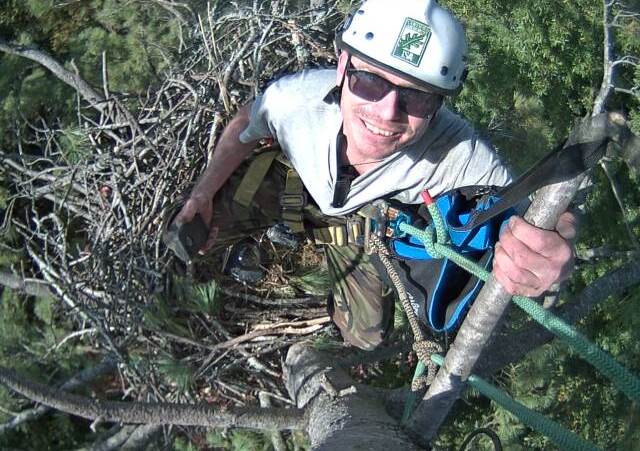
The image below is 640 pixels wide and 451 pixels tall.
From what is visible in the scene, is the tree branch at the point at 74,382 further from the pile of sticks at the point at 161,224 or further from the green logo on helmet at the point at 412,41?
the green logo on helmet at the point at 412,41

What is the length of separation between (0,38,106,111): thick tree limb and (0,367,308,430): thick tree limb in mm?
1982

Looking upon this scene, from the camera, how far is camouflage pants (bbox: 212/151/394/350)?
10.6 ft

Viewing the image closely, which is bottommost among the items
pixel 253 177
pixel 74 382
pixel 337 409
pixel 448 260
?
pixel 74 382

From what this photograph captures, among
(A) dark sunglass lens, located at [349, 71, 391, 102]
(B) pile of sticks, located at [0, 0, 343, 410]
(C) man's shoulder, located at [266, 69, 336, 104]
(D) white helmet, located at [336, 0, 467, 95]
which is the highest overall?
(D) white helmet, located at [336, 0, 467, 95]

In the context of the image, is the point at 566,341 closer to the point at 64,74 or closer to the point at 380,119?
the point at 380,119

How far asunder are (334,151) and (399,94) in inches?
14.4

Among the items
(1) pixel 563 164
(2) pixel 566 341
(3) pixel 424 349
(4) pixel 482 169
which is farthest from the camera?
(4) pixel 482 169

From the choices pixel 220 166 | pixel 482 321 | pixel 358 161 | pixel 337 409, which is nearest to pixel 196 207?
pixel 220 166

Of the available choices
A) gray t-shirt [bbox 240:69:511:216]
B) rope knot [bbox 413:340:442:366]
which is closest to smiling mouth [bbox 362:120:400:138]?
gray t-shirt [bbox 240:69:511:216]

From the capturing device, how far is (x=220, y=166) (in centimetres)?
304

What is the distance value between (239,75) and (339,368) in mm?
1639

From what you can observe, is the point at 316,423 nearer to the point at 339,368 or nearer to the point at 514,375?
the point at 339,368

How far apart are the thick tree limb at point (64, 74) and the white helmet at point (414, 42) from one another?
6.85ft

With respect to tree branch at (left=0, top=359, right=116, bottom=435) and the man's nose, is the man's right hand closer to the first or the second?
the man's nose
